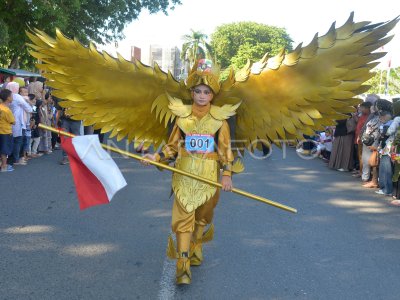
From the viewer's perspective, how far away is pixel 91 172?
3504 mm

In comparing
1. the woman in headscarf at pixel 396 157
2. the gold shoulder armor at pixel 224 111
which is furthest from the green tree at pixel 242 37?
the gold shoulder armor at pixel 224 111

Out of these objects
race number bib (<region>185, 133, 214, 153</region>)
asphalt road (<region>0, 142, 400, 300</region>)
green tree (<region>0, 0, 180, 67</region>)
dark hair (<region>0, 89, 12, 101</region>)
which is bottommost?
asphalt road (<region>0, 142, 400, 300</region>)

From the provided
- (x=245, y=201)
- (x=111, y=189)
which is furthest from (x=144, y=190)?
(x=111, y=189)

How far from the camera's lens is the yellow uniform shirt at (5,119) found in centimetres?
839

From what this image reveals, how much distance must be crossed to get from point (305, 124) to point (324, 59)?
58cm

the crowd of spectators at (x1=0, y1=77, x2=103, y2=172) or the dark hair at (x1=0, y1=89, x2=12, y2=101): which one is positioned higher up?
the dark hair at (x1=0, y1=89, x2=12, y2=101)

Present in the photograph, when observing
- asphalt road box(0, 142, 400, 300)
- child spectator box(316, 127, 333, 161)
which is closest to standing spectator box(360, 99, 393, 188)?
asphalt road box(0, 142, 400, 300)

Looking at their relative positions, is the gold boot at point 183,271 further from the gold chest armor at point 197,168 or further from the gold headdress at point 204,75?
the gold headdress at point 204,75

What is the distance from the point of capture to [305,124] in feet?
12.5

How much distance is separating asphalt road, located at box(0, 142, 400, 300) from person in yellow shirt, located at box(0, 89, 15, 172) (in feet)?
2.77

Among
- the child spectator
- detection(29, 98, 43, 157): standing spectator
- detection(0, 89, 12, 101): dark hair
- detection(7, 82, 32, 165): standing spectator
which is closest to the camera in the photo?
detection(0, 89, 12, 101): dark hair

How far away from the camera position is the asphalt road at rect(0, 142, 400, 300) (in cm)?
371

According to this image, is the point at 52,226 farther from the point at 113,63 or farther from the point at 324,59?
the point at 324,59

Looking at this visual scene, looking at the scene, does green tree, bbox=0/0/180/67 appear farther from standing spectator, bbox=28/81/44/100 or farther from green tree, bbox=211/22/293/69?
green tree, bbox=211/22/293/69
